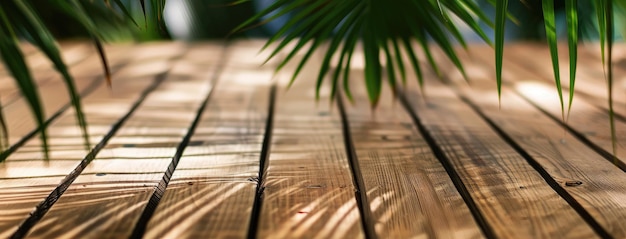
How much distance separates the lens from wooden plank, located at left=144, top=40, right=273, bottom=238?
99 cm

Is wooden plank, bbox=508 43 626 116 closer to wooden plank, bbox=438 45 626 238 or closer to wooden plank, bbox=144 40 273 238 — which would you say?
wooden plank, bbox=438 45 626 238

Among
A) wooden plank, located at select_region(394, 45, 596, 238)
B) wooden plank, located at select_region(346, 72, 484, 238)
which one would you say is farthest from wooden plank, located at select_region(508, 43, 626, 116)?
wooden plank, located at select_region(346, 72, 484, 238)

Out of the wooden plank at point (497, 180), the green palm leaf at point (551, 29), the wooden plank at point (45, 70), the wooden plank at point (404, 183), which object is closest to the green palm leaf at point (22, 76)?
the wooden plank at point (404, 183)

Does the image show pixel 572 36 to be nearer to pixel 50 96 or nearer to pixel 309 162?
pixel 309 162

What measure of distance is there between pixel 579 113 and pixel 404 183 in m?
0.72

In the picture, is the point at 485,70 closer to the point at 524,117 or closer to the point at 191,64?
the point at 524,117

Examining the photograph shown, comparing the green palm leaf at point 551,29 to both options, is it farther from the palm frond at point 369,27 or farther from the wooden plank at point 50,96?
the wooden plank at point 50,96

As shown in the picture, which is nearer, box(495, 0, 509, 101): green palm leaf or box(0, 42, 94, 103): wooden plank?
box(495, 0, 509, 101): green palm leaf

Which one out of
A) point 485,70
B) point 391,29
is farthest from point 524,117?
point 485,70

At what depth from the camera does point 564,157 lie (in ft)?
4.42

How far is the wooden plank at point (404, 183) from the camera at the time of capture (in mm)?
982

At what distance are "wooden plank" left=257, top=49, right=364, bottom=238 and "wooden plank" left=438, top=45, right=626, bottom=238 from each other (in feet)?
1.03

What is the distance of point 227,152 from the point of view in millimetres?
1385

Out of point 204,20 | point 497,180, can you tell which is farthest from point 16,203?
point 204,20
